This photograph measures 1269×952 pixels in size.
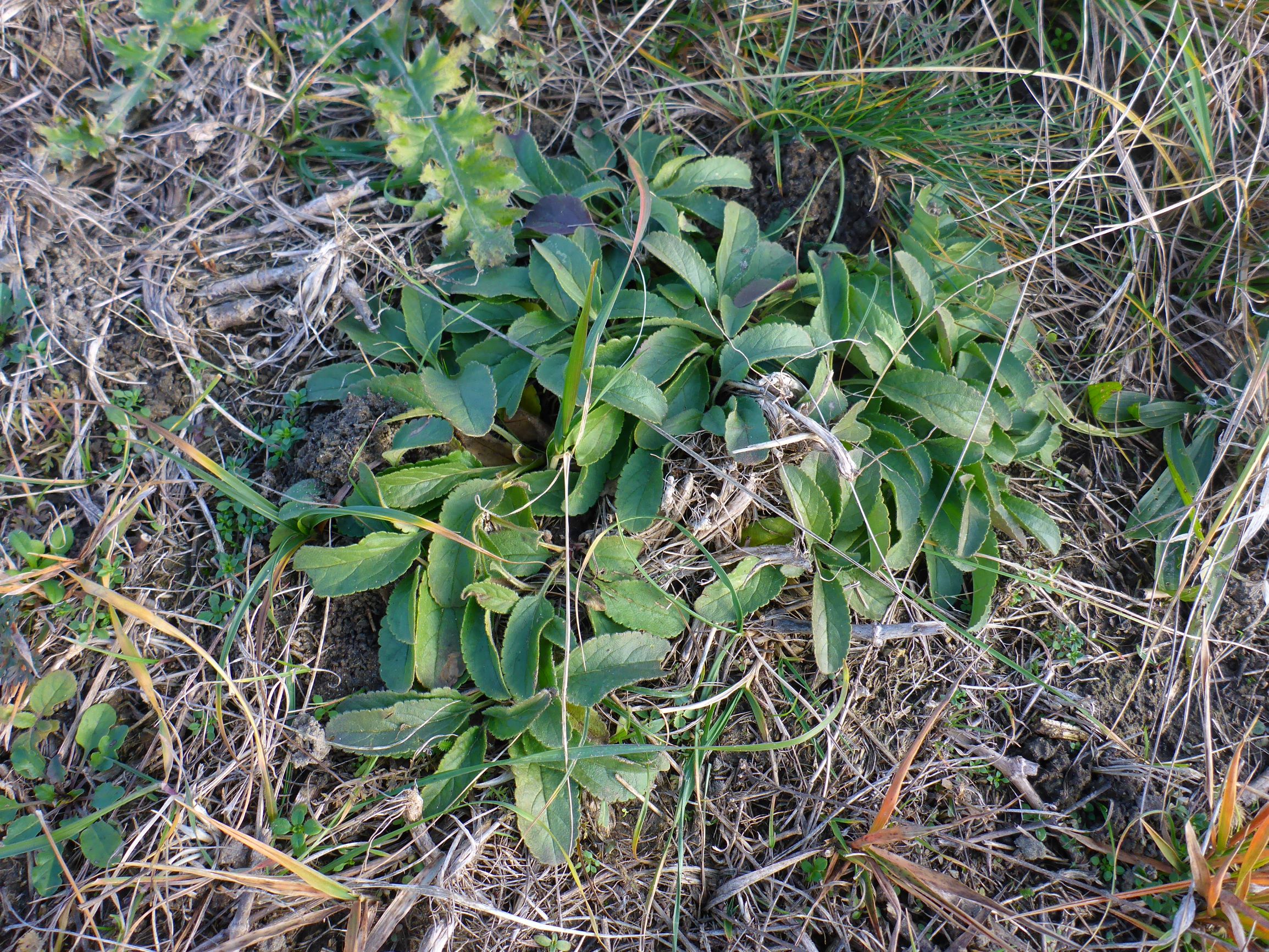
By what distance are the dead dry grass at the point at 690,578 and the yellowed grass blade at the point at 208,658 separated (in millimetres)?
25

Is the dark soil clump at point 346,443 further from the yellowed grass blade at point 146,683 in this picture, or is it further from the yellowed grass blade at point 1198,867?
the yellowed grass blade at point 1198,867

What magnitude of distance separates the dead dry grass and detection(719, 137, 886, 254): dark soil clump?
0.13 metres

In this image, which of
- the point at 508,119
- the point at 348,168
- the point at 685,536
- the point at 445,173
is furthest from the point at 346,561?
the point at 508,119

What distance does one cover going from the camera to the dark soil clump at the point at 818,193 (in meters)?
2.25

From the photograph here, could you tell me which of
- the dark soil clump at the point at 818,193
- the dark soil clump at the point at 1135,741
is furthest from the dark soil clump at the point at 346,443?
the dark soil clump at the point at 1135,741

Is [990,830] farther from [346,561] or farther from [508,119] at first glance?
[508,119]

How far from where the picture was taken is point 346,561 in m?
1.71

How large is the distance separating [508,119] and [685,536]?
1385 mm

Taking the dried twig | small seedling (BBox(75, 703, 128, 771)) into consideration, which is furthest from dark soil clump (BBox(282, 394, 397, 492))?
the dried twig

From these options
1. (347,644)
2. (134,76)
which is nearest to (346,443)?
(347,644)

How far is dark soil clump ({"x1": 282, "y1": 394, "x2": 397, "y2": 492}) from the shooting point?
1.81m

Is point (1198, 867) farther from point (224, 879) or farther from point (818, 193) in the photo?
point (224, 879)

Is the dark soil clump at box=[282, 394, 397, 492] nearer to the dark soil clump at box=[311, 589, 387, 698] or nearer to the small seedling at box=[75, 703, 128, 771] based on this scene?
the dark soil clump at box=[311, 589, 387, 698]

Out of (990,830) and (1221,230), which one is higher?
(1221,230)
